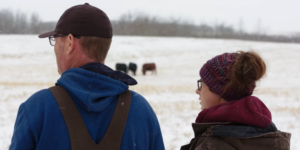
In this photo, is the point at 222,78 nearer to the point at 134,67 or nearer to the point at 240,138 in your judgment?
the point at 240,138

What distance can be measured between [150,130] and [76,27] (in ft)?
2.52

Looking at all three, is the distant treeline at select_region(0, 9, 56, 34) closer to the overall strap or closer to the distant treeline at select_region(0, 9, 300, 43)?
the distant treeline at select_region(0, 9, 300, 43)

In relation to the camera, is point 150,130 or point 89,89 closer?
point 89,89

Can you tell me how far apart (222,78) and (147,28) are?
239 ft

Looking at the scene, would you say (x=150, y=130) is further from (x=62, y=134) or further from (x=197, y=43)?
(x=197, y=43)

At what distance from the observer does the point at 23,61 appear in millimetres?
34094

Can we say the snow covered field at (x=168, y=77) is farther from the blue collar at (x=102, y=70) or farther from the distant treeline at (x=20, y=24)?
the distant treeline at (x=20, y=24)

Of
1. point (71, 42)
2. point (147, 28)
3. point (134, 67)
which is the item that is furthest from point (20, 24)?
point (71, 42)

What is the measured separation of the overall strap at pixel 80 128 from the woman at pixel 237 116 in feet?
2.06

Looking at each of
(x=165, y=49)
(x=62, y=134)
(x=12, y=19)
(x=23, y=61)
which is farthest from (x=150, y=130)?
(x=12, y=19)

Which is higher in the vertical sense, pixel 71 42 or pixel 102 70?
pixel 71 42

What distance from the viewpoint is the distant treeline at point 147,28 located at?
62344 millimetres

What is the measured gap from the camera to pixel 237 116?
188 cm

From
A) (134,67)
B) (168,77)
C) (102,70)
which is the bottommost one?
(168,77)
